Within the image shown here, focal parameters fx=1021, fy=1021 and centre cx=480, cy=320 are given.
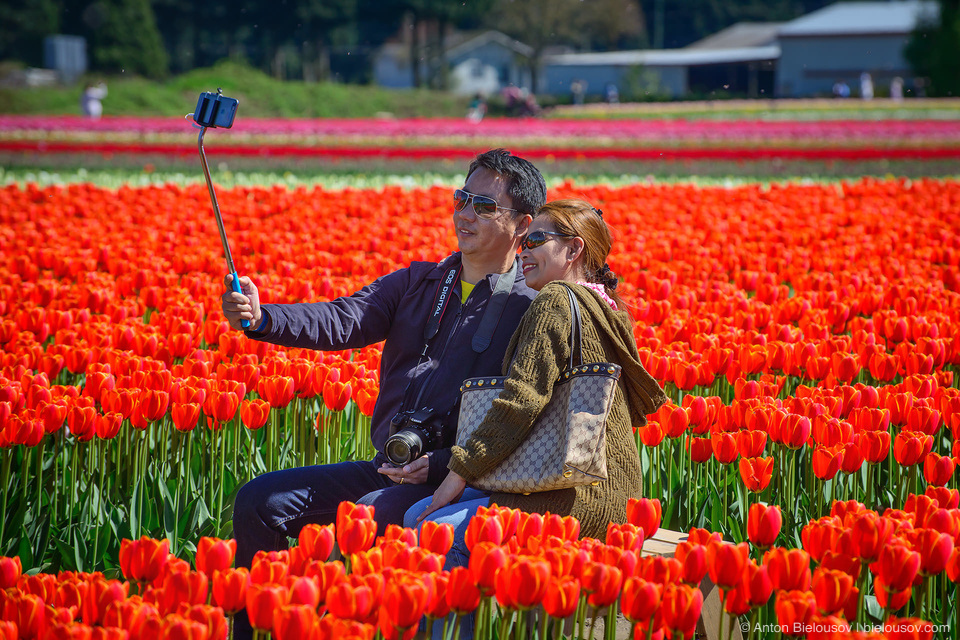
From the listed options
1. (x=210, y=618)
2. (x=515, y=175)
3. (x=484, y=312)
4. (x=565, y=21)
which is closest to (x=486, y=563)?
(x=210, y=618)

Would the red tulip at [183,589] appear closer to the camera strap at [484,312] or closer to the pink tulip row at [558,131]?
the camera strap at [484,312]

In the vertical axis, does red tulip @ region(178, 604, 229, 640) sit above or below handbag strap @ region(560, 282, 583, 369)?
below

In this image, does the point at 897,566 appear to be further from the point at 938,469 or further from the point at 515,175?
the point at 515,175

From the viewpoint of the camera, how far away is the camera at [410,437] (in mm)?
2934

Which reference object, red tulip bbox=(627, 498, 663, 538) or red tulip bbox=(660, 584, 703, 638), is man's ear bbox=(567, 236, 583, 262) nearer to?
red tulip bbox=(627, 498, 663, 538)

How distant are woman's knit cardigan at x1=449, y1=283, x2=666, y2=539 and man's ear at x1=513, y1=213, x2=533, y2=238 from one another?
20.5 inches

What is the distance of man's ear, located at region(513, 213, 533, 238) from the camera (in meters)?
3.31

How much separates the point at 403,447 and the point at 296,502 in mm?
396

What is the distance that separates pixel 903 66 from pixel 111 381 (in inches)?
2412

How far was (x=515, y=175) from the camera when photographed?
3303mm

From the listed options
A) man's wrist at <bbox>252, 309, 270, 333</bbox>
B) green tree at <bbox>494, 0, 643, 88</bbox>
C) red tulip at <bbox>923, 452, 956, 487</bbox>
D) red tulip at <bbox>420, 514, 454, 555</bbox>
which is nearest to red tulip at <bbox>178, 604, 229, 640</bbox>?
red tulip at <bbox>420, 514, 454, 555</bbox>

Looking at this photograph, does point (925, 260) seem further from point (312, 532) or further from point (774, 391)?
point (312, 532)

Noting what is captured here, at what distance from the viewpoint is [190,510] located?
3.36 meters

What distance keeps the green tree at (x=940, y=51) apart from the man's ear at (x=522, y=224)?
1805 inches
